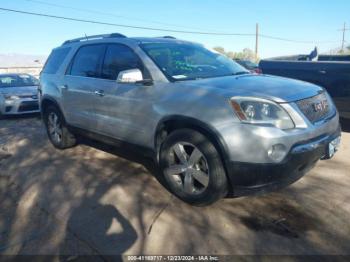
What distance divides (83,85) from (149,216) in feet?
7.87

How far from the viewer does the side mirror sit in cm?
385

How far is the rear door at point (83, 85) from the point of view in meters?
4.87

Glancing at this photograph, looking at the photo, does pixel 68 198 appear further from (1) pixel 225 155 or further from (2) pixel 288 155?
(2) pixel 288 155

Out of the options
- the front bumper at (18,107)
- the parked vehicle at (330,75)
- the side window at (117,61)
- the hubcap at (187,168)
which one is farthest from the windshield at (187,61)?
the front bumper at (18,107)

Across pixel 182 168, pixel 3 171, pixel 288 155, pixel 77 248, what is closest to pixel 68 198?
Answer: pixel 77 248

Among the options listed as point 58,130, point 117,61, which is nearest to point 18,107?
point 58,130

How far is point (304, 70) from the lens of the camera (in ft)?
21.6

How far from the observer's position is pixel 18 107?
9.93 meters

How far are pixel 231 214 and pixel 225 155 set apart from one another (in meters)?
0.67

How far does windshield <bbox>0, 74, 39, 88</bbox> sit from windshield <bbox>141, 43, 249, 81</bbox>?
8.07m

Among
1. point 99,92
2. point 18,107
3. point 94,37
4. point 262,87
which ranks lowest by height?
point 18,107

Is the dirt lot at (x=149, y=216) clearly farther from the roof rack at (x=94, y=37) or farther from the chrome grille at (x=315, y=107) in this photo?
the roof rack at (x=94, y=37)

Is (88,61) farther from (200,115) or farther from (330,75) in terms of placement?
(330,75)

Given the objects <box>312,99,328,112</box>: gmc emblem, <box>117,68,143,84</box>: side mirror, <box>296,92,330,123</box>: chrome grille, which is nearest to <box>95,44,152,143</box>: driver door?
<box>117,68,143,84</box>: side mirror
